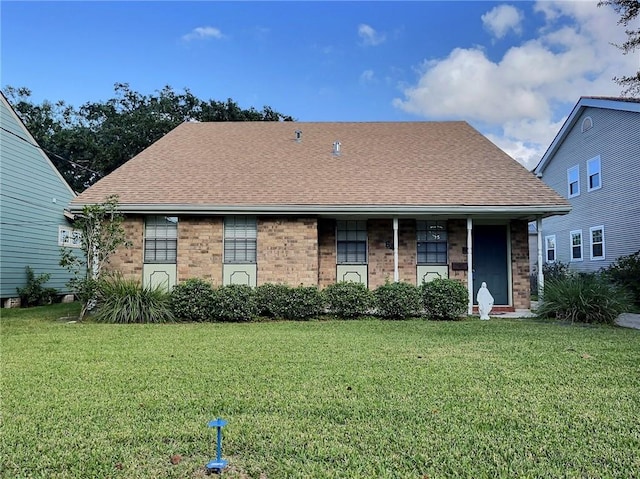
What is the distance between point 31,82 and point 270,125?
69.9 feet

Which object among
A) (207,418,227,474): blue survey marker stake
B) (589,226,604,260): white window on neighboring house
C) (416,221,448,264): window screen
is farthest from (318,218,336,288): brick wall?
(589,226,604,260): white window on neighboring house

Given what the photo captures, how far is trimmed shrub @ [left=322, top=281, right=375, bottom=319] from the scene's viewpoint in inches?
416

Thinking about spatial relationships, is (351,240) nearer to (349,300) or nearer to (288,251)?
(288,251)

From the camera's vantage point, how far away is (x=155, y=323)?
1014cm

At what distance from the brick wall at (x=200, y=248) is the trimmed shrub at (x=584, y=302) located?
825 cm

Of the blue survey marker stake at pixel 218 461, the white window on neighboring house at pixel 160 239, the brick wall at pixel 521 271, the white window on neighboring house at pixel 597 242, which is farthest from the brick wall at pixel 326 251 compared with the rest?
the white window on neighboring house at pixel 597 242

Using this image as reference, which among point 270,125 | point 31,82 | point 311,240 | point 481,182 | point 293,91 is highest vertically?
point 31,82

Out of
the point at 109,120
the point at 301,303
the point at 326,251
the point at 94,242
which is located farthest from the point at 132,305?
the point at 109,120

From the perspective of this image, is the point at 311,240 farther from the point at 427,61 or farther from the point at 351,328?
the point at 427,61

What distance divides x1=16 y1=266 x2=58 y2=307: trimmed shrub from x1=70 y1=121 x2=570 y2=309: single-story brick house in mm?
5184

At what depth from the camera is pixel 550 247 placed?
21422 millimetres

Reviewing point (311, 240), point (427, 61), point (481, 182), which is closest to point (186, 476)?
point (311, 240)

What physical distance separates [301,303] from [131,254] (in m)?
4.99

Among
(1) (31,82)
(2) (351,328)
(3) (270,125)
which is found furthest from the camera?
(1) (31,82)
